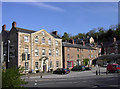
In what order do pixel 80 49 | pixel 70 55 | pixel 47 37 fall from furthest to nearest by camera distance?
pixel 80 49
pixel 70 55
pixel 47 37

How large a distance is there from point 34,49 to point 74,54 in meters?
15.8

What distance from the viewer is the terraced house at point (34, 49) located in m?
32.9

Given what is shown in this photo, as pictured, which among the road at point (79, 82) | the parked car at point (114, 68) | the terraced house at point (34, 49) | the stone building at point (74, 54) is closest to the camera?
the road at point (79, 82)

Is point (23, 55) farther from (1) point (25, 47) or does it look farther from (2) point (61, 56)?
(2) point (61, 56)

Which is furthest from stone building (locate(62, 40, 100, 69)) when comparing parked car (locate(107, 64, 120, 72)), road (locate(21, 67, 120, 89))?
road (locate(21, 67, 120, 89))

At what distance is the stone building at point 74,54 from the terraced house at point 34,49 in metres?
2.47

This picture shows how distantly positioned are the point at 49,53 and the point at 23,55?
837 centimetres

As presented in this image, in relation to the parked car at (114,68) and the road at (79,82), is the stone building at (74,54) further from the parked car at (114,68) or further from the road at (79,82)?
the road at (79,82)

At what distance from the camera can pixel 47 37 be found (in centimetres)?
3894

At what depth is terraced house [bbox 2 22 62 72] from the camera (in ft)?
108

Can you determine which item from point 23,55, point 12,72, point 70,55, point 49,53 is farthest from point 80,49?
point 12,72

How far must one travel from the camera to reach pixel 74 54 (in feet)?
154

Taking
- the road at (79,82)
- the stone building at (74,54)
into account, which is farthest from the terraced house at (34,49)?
the road at (79,82)

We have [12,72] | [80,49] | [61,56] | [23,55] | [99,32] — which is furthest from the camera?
[99,32]
